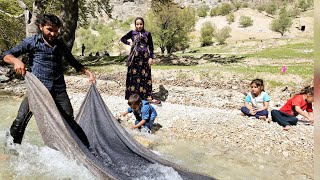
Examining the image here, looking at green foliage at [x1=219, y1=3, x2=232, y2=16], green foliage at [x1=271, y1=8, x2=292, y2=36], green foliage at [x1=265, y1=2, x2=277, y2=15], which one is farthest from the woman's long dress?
green foliage at [x1=265, y1=2, x2=277, y2=15]

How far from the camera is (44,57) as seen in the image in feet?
14.7

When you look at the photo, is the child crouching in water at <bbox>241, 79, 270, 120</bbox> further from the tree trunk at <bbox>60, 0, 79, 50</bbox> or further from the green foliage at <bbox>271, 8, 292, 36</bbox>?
the green foliage at <bbox>271, 8, 292, 36</bbox>

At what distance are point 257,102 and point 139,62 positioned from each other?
3189mm

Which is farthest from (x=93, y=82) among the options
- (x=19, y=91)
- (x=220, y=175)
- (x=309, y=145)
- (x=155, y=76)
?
(x=155, y=76)

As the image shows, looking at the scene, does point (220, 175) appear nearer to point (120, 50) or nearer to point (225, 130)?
point (225, 130)

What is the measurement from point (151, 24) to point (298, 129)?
37607 millimetres

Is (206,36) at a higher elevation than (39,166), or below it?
higher

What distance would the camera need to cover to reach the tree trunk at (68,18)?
52.9ft

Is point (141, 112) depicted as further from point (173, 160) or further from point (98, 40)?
point (98, 40)

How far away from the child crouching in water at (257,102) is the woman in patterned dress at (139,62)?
2.67 m

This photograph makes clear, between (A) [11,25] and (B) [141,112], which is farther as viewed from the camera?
(A) [11,25]

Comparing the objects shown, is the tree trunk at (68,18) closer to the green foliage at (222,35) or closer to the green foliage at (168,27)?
the green foliage at (168,27)

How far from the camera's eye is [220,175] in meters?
4.87

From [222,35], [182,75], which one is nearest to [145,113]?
[182,75]
